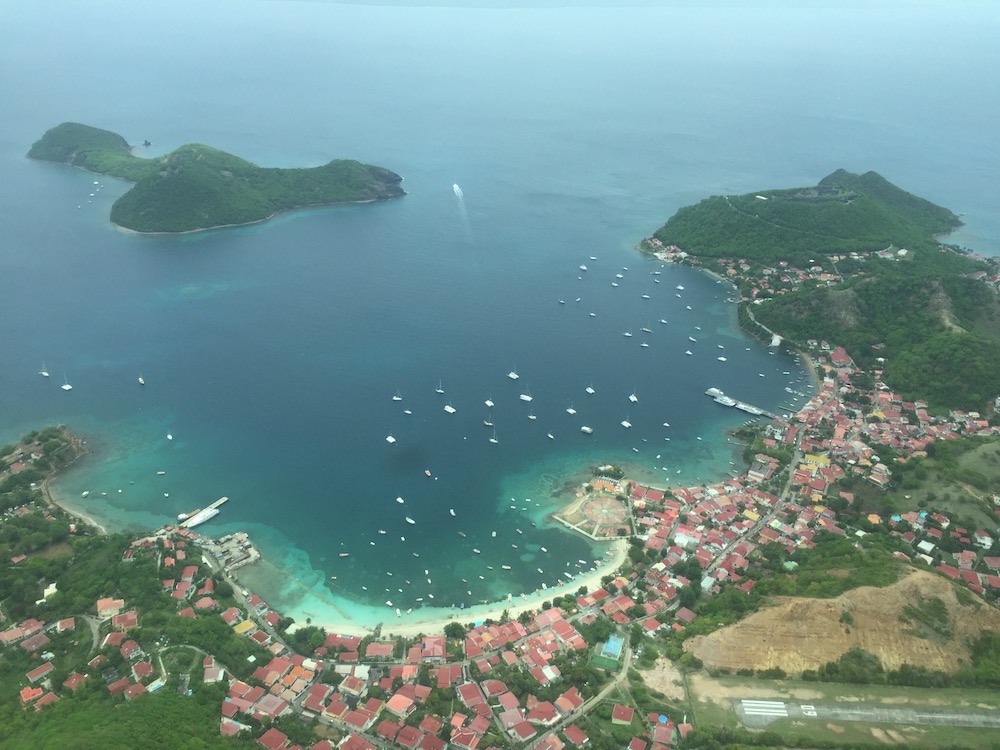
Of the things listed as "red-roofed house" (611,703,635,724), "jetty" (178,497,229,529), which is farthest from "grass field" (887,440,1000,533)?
"jetty" (178,497,229,529)

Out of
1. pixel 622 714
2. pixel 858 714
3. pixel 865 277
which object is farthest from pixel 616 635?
pixel 865 277

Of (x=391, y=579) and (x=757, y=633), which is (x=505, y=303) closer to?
(x=391, y=579)

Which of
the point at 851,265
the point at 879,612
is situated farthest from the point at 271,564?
the point at 851,265

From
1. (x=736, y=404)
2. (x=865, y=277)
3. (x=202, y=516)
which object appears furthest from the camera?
(x=865, y=277)

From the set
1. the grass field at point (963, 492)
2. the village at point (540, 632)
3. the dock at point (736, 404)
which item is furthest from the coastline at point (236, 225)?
the grass field at point (963, 492)

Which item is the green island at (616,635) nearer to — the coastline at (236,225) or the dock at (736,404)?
the dock at (736,404)

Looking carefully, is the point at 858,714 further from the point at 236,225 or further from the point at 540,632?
the point at 236,225

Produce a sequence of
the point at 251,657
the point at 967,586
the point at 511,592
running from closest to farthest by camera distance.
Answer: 1. the point at 251,657
2. the point at 967,586
3. the point at 511,592
